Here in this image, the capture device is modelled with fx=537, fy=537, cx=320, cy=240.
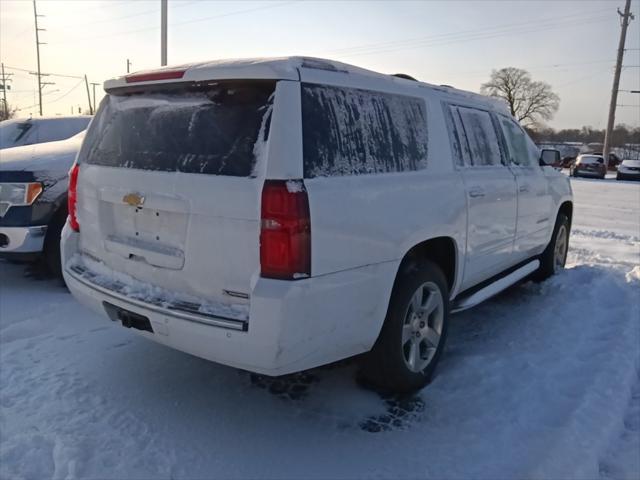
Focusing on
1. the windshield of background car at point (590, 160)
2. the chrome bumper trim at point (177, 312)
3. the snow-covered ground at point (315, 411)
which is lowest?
the snow-covered ground at point (315, 411)

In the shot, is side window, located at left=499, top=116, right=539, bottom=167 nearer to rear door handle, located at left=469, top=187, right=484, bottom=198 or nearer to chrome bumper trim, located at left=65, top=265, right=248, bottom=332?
rear door handle, located at left=469, top=187, right=484, bottom=198

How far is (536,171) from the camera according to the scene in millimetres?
5082

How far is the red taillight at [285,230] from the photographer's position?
2369mm

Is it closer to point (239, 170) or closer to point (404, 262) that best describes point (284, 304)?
point (239, 170)

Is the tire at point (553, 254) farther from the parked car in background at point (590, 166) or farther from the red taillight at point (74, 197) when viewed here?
the parked car in background at point (590, 166)

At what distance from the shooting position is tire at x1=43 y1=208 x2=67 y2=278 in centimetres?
498

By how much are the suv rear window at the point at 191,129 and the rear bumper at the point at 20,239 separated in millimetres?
2030

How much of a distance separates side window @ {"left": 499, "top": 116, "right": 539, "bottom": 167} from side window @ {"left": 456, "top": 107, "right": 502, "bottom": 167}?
0.31 metres

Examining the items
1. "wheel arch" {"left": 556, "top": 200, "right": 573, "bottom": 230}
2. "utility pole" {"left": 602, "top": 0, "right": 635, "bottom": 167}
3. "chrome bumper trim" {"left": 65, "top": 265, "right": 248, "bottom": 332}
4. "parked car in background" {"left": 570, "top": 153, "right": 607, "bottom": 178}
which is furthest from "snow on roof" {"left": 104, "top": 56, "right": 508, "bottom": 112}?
"utility pole" {"left": 602, "top": 0, "right": 635, "bottom": 167}

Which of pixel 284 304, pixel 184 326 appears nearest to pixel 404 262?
pixel 284 304

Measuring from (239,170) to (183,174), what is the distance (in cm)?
33

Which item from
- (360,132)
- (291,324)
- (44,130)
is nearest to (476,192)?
(360,132)

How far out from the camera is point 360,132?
113 inches

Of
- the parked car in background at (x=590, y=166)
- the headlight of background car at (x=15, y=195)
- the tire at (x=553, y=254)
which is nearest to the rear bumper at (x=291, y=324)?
the headlight of background car at (x=15, y=195)
